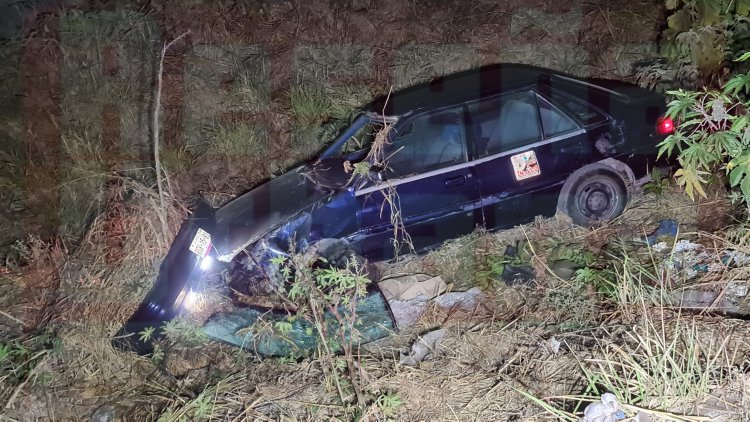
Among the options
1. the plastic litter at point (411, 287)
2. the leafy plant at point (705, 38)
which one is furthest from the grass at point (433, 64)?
the plastic litter at point (411, 287)

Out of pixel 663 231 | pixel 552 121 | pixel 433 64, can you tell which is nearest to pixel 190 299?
pixel 552 121

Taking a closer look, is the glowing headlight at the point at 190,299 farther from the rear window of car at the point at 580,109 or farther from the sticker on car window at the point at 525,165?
the rear window of car at the point at 580,109

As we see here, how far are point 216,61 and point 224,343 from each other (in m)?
4.71

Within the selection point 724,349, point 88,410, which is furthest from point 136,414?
point 724,349

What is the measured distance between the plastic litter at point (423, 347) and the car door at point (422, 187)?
36.1 inches

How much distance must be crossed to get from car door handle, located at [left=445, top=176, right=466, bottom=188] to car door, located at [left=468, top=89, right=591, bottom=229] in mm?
124

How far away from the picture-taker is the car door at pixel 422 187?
14.4ft

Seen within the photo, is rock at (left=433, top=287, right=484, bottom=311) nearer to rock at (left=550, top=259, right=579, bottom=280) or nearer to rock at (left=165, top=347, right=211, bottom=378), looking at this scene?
rock at (left=550, top=259, right=579, bottom=280)

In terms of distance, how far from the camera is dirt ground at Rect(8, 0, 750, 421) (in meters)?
3.30

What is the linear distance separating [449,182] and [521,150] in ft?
2.04

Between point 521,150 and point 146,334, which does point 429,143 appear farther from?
point 146,334

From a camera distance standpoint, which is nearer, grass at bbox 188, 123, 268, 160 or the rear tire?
the rear tire

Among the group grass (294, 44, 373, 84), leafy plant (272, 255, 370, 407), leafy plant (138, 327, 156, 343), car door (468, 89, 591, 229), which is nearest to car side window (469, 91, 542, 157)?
car door (468, 89, 591, 229)

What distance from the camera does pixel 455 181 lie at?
438 centimetres
